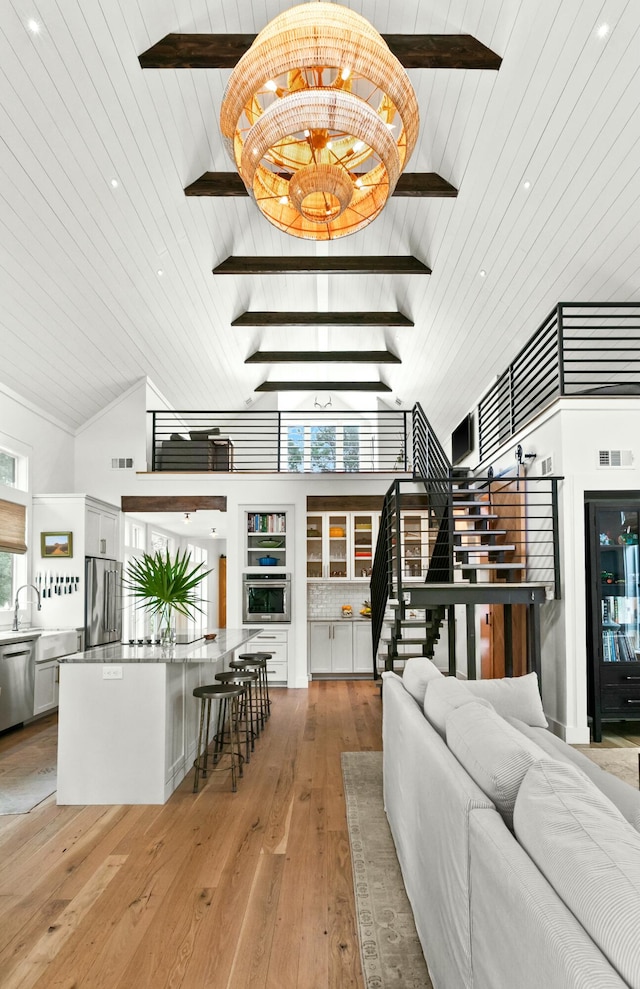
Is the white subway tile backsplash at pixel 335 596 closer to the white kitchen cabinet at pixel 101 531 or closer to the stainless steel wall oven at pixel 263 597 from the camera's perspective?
the stainless steel wall oven at pixel 263 597

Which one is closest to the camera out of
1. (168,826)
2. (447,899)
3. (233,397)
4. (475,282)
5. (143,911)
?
(447,899)

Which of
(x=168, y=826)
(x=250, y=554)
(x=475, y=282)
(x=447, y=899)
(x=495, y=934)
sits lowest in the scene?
(x=168, y=826)

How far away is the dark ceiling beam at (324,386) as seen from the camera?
11.3m

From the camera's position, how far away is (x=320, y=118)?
247 cm

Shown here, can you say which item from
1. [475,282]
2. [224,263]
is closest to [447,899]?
[475,282]

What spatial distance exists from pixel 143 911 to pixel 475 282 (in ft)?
19.8

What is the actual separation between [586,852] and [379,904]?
175cm

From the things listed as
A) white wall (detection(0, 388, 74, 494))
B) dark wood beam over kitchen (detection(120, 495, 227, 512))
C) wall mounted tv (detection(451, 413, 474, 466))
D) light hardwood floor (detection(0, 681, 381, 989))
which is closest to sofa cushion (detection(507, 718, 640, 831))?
light hardwood floor (detection(0, 681, 381, 989))

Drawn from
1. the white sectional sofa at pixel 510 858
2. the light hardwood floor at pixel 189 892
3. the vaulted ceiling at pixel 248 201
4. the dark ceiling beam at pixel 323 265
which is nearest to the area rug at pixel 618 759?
the light hardwood floor at pixel 189 892

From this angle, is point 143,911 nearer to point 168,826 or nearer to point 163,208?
point 168,826

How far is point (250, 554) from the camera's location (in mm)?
8969

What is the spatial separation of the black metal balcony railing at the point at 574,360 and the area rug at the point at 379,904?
3.53 meters

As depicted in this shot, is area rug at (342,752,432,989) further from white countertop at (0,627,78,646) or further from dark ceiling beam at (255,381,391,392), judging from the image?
dark ceiling beam at (255,381,391,392)

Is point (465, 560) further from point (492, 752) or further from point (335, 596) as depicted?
point (492, 752)
